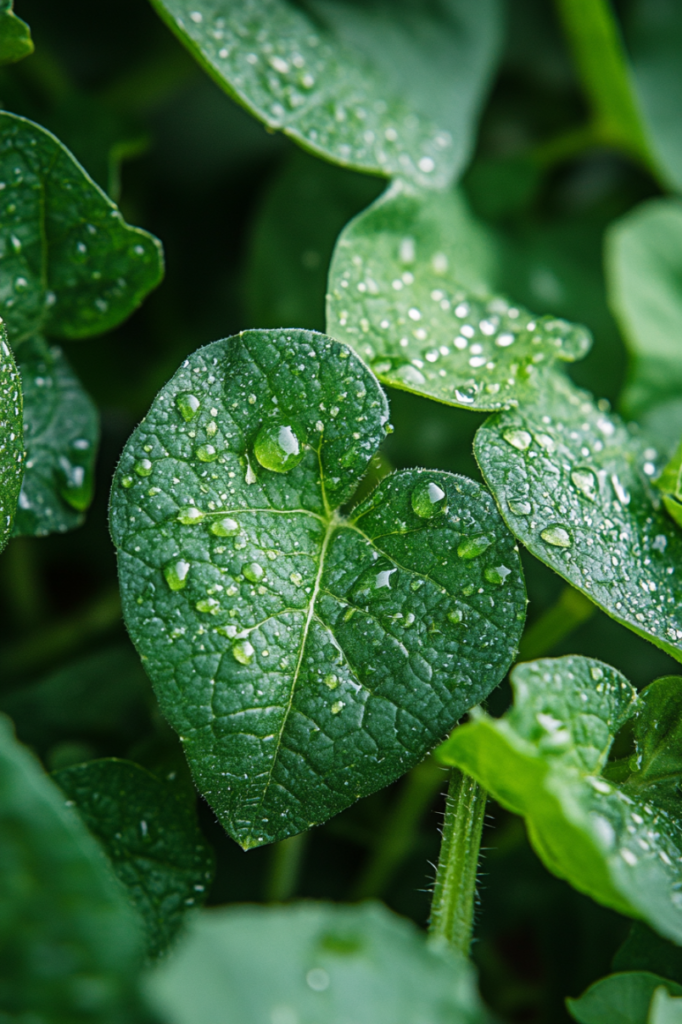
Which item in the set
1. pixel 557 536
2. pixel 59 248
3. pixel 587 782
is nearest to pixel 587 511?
pixel 557 536

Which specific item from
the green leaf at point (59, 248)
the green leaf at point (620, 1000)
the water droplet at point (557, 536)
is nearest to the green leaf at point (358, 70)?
the green leaf at point (59, 248)

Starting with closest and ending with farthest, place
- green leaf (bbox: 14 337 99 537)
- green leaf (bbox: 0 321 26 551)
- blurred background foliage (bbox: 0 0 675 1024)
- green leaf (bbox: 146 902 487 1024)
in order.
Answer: green leaf (bbox: 146 902 487 1024), green leaf (bbox: 0 321 26 551), green leaf (bbox: 14 337 99 537), blurred background foliage (bbox: 0 0 675 1024)

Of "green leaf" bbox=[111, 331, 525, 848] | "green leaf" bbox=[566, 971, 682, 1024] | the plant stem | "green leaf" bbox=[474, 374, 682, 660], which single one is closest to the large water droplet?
"green leaf" bbox=[111, 331, 525, 848]

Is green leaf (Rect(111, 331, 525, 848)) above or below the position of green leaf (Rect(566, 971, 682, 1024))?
above

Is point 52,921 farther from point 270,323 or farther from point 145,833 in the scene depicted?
point 270,323

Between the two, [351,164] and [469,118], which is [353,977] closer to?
[351,164]

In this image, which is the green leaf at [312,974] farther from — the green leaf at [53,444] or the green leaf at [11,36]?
the green leaf at [11,36]

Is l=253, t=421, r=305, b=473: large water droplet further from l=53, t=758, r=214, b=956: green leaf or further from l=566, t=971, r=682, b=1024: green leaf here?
l=566, t=971, r=682, b=1024: green leaf
